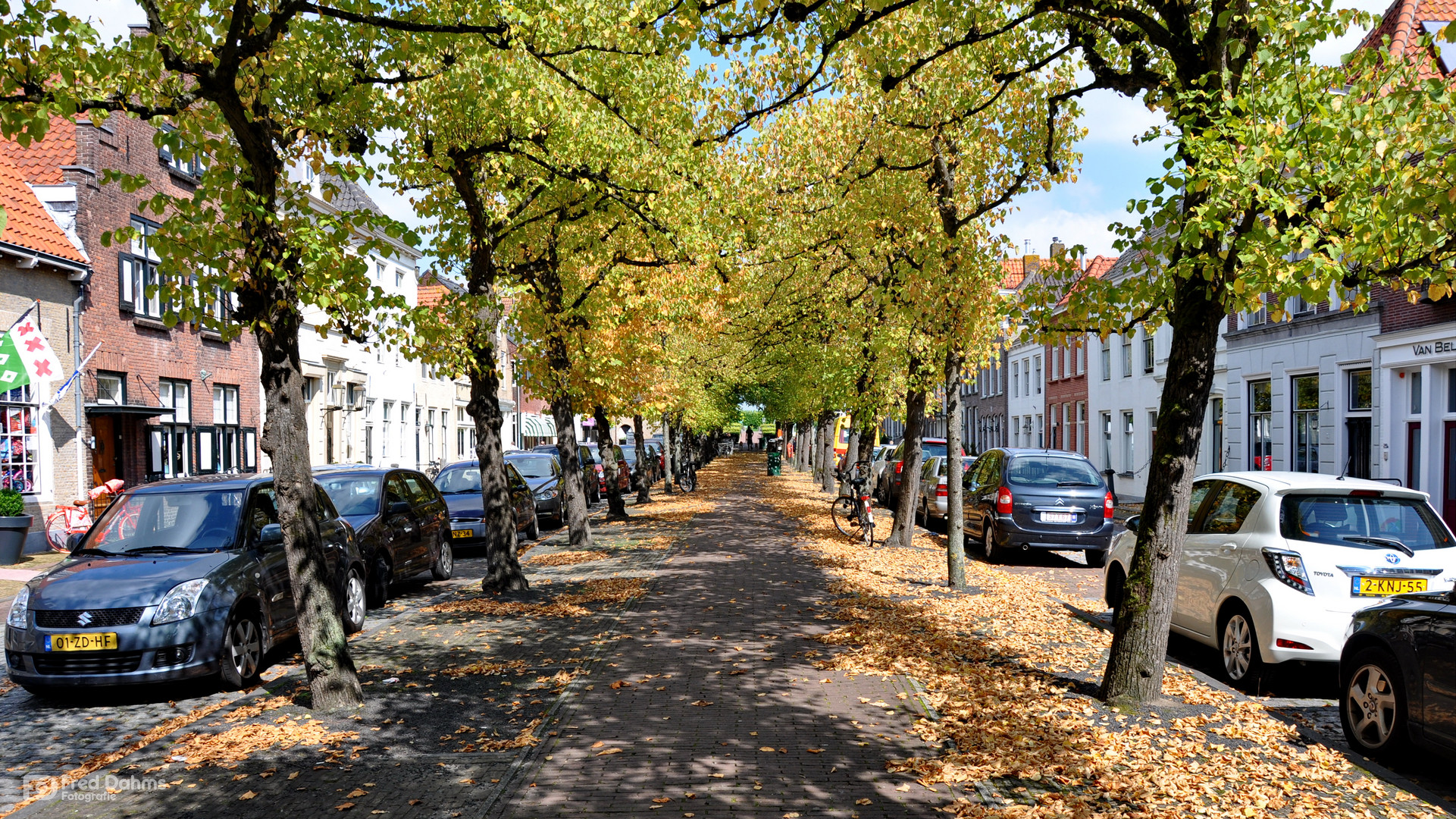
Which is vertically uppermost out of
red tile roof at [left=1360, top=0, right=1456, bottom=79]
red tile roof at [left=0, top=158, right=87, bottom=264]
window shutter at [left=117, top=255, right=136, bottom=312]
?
red tile roof at [left=1360, top=0, right=1456, bottom=79]

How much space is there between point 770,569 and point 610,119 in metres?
6.48

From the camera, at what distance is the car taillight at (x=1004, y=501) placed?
51.6ft

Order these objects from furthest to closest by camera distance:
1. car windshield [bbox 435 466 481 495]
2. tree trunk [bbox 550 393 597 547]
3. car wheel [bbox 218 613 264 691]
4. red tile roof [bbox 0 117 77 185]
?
red tile roof [bbox 0 117 77 185], car windshield [bbox 435 466 481 495], tree trunk [bbox 550 393 597 547], car wheel [bbox 218 613 264 691]

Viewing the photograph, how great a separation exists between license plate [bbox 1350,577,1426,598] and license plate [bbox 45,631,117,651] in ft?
29.5

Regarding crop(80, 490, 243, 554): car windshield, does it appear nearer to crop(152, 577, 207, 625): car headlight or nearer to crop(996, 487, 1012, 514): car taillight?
crop(152, 577, 207, 625): car headlight

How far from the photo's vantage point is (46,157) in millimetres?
20406

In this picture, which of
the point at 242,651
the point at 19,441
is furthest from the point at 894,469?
the point at 242,651

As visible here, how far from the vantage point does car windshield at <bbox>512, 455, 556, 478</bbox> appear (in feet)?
75.6

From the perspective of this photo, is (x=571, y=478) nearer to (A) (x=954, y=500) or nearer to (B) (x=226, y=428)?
(A) (x=954, y=500)

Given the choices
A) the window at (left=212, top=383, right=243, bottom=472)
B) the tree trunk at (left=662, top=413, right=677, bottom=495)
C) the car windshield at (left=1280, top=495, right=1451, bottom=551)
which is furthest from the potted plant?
the tree trunk at (left=662, top=413, right=677, bottom=495)

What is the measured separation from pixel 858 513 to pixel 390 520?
27.8 ft

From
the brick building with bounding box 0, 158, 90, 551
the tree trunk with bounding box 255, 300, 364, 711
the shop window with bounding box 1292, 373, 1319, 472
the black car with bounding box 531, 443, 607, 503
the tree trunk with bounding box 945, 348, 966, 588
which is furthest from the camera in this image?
the black car with bounding box 531, 443, 607, 503

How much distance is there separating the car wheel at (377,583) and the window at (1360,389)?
20.3m

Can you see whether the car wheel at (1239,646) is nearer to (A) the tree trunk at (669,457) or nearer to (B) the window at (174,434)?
(B) the window at (174,434)
